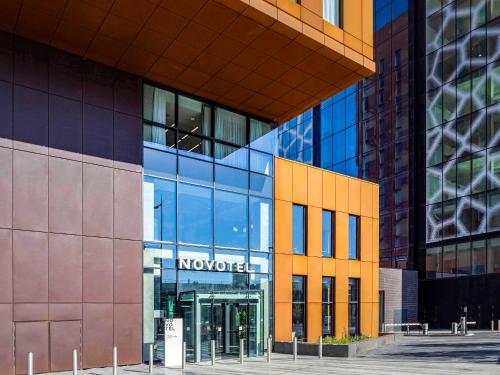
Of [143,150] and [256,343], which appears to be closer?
[143,150]

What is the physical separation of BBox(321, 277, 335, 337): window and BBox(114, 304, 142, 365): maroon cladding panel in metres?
10.5

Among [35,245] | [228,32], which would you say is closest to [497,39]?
[228,32]

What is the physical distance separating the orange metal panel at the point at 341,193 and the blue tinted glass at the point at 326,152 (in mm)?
33343

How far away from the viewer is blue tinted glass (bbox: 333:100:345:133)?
196 ft

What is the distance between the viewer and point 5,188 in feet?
54.6

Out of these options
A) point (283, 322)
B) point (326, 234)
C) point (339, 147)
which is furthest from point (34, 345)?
point (339, 147)

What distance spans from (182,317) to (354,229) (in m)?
12.1

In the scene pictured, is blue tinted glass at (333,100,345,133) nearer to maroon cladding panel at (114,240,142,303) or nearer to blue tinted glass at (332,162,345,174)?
blue tinted glass at (332,162,345,174)

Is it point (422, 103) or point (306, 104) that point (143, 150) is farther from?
point (422, 103)

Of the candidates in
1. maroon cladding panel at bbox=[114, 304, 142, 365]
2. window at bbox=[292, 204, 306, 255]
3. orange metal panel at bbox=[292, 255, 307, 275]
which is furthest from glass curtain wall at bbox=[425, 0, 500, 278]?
maroon cladding panel at bbox=[114, 304, 142, 365]

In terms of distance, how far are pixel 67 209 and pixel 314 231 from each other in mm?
12477

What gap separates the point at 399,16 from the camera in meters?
54.3

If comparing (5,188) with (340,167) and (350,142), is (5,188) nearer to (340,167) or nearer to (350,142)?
(350,142)

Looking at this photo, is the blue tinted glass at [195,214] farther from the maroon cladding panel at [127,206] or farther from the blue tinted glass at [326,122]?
the blue tinted glass at [326,122]
